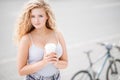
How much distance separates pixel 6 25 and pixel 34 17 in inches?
160

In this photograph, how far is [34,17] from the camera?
1.91 meters

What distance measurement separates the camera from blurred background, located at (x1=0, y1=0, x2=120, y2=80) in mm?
4896

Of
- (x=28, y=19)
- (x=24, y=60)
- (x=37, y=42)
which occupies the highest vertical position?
(x=28, y=19)

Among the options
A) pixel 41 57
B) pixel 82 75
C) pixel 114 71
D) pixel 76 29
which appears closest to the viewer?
pixel 41 57

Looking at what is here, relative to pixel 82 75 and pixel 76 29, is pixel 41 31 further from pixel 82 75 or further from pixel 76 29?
pixel 76 29

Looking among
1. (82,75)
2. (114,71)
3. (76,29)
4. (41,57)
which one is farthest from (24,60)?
(76,29)

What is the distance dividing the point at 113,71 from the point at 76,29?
6.80 ft

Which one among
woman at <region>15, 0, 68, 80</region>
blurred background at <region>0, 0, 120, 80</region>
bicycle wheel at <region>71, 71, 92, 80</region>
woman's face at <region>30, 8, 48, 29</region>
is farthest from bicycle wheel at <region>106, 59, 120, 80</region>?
woman's face at <region>30, 8, 48, 29</region>

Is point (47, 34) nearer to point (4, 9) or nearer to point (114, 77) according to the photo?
point (114, 77)

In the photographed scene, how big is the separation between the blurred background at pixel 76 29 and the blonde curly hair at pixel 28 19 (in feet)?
8.20

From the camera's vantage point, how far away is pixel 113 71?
14.3 feet

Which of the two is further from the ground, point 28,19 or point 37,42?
point 28,19

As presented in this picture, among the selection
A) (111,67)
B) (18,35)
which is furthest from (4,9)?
(18,35)

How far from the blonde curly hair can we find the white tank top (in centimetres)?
11
